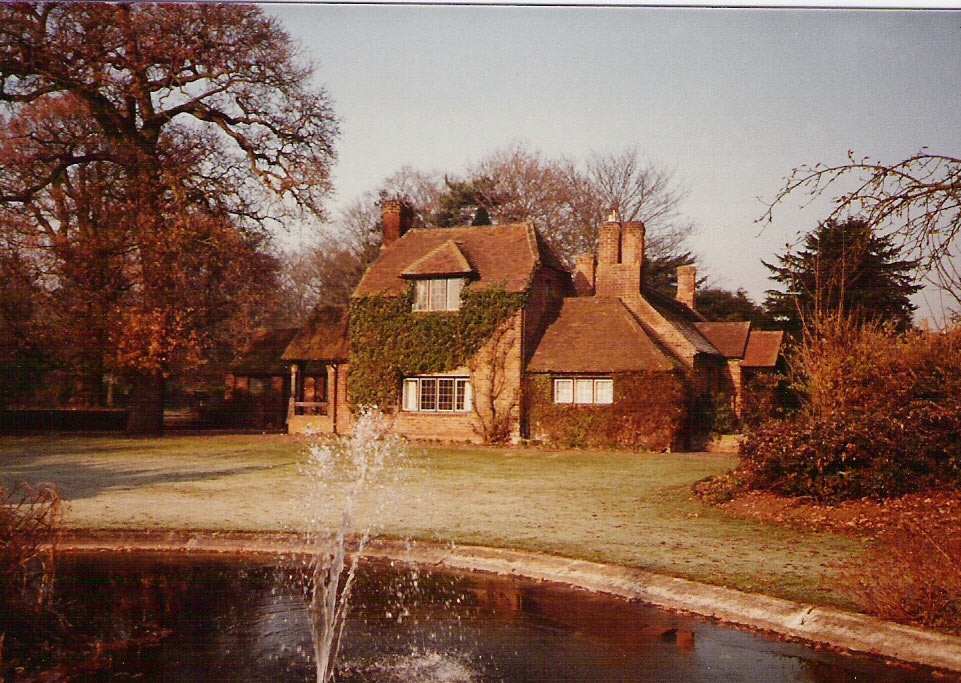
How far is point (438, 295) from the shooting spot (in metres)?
26.0

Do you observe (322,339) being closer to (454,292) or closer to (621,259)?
(454,292)

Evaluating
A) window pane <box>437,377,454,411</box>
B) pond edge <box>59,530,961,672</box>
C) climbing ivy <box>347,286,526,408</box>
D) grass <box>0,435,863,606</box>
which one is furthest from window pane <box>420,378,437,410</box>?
pond edge <box>59,530,961,672</box>

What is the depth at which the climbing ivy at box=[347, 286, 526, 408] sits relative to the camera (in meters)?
25.2

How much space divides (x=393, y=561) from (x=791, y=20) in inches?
275

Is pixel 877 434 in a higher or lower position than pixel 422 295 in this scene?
lower

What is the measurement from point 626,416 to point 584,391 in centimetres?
146

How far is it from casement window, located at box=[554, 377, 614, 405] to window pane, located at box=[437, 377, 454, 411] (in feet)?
10.4

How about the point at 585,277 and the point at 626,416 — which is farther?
the point at 585,277

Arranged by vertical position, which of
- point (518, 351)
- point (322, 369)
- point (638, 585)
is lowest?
point (638, 585)

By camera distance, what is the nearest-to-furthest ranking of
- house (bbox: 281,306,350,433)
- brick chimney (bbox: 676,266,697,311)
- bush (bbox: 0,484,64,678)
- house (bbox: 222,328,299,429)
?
bush (bbox: 0,484,64,678) < house (bbox: 281,306,350,433) < brick chimney (bbox: 676,266,697,311) < house (bbox: 222,328,299,429)

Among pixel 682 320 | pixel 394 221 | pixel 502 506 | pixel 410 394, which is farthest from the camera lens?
pixel 394 221

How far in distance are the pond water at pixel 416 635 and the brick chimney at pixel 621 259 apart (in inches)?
812

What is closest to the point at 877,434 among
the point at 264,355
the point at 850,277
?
the point at 850,277

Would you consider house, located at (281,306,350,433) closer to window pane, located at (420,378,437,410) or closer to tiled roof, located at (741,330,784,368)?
window pane, located at (420,378,437,410)
